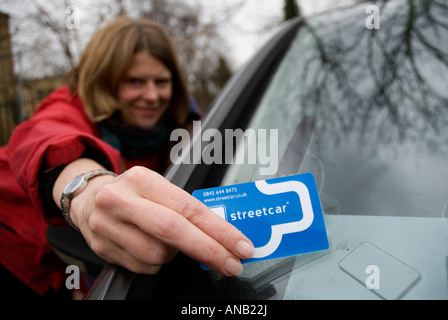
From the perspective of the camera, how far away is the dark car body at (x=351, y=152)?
0.53 metres

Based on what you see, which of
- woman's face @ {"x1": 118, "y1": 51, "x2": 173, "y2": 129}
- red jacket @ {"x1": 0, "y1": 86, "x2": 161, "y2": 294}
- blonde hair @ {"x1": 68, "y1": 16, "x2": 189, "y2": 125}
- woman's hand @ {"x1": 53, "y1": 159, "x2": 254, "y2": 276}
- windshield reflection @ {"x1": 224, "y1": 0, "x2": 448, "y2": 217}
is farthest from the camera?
woman's face @ {"x1": 118, "y1": 51, "x2": 173, "y2": 129}

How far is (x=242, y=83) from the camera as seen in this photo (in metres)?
1.01

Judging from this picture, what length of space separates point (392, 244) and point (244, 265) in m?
0.27

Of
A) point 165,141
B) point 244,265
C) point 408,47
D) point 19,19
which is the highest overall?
point 19,19

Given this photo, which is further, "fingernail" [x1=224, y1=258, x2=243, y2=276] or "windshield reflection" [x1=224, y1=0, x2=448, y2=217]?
"windshield reflection" [x1=224, y1=0, x2=448, y2=217]

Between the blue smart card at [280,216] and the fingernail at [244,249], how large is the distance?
0.07 ft

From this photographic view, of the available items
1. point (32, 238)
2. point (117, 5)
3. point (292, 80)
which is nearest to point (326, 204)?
point (292, 80)

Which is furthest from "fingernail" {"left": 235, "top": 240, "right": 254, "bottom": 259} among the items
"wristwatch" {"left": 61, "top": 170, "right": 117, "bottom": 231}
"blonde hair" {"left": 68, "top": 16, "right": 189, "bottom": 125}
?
"blonde hair" {"left": 68, "top": 16, "right": 189, "bottom": 125}

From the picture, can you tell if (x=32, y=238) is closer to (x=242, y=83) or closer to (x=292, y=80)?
(x=242, y=83)

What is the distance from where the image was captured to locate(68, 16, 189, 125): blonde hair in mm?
1562

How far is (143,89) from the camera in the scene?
177 centimetres

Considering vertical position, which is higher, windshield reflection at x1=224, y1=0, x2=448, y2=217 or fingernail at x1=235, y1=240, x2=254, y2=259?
windshield reflection at x1=224, y1=0, x2=448, y2=217

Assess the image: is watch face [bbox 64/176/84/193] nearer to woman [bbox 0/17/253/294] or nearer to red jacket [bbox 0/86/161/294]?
woman [bbox 0/17/253/294]

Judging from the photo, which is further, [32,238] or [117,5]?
[117,5]
